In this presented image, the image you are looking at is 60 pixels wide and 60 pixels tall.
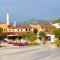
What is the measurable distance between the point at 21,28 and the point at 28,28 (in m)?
2.13

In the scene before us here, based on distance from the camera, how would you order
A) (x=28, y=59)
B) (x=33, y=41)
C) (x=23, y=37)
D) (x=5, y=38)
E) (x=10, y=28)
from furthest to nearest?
(x=10, y=28)
(x=5, y=38)
(x=23, y=37)
(x=33, y=41)
(x=28, y=59)

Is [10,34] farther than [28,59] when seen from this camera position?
Yes

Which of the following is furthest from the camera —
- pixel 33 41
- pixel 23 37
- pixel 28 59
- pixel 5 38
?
pixel 5 38

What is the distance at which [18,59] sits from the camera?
27688 millimetres

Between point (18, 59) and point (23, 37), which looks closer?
point (18, 59)

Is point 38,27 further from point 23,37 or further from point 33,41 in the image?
point 33,41

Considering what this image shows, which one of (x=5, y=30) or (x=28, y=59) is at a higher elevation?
(x=5, y=30)

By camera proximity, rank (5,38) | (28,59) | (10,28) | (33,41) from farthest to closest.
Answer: (10,28)
(5,38)
(33,41)
(28,59)

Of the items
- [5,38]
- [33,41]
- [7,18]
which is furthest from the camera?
[7,18]

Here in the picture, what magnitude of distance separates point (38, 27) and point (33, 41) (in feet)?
92.2

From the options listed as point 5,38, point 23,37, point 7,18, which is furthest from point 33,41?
point 7,18

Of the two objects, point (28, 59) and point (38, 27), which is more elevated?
point (38, 27)

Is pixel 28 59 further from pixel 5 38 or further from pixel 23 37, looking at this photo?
pixel 5 38

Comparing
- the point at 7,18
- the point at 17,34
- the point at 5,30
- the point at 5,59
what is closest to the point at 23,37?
the point at 17,34
